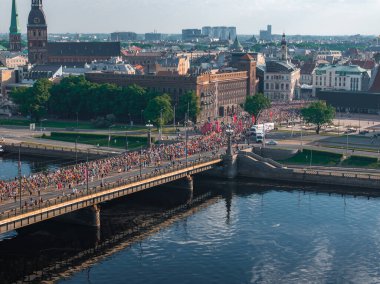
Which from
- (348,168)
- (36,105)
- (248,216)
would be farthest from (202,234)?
(36,105)

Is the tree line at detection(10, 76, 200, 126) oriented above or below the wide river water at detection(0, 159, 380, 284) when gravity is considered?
above

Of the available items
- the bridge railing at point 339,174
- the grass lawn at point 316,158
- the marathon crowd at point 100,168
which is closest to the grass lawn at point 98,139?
the marathon crowd at point 100,168

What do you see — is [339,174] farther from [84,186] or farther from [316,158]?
[84,186]

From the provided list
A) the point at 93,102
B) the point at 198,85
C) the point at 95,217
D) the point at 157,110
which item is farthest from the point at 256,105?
the point at 95,217

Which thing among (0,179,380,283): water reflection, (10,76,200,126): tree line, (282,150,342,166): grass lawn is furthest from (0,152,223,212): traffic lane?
(10,76,200,126): tree line

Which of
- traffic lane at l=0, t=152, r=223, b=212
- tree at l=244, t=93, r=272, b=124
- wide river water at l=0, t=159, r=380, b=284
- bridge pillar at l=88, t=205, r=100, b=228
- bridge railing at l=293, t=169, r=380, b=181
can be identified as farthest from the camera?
tree at l=244, t=93, r=272, b=124

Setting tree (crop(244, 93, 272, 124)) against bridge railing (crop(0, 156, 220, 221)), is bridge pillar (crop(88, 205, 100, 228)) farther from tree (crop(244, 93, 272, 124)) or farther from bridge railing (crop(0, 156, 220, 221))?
tree (crop(244, 93, 272, 124))

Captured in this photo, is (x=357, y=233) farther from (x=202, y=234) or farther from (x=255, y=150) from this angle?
(x=255, y=150)
